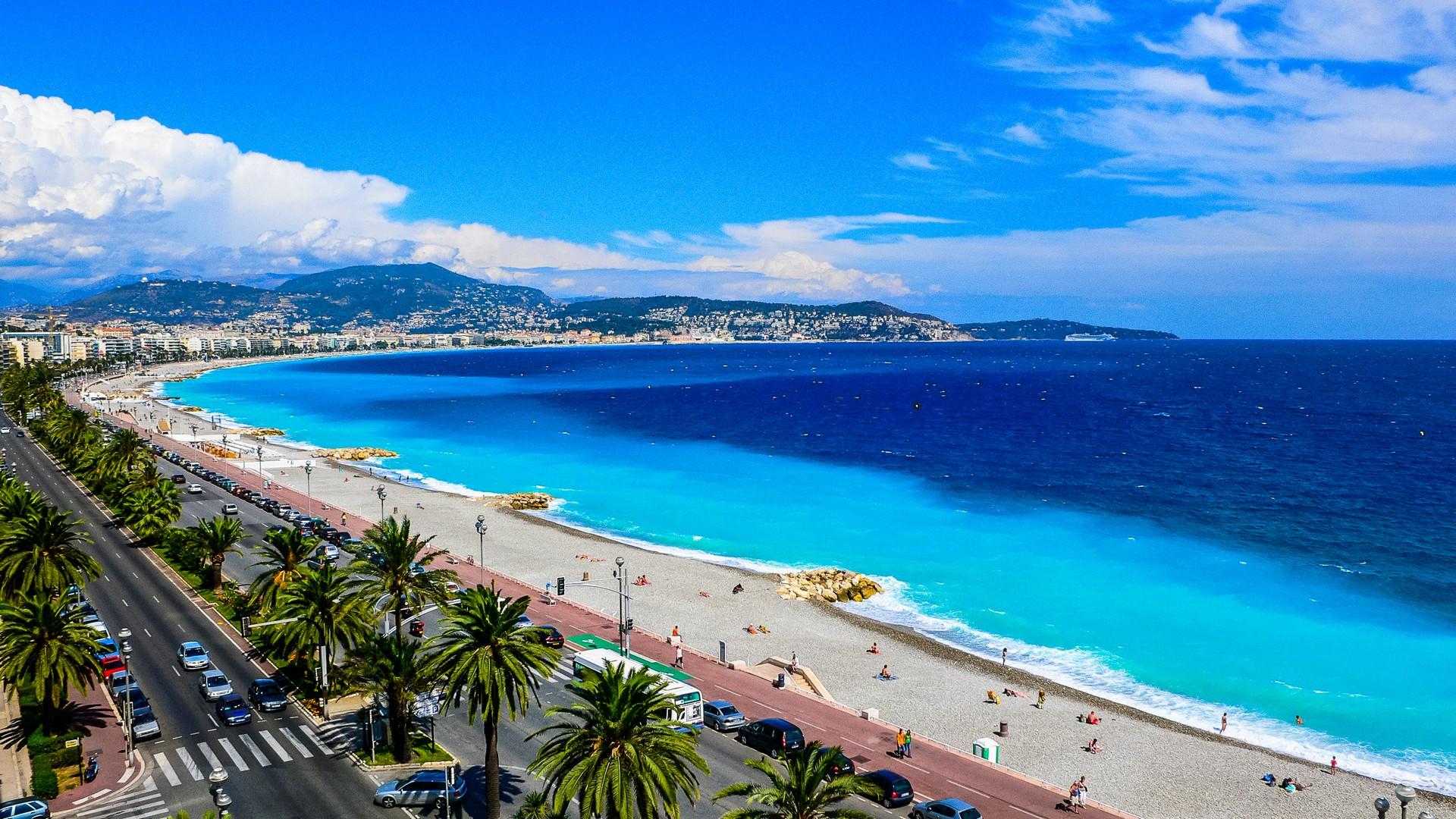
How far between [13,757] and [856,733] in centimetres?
3078

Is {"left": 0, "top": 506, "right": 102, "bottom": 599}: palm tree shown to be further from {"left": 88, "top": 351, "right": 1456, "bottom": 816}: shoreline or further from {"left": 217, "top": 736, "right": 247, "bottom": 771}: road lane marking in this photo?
{"left": 88, "top": 351, "right": 1456, "bottom": 816}: shoreline

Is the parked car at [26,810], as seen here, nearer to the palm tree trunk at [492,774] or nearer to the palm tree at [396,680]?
the palm tree at [396,680]

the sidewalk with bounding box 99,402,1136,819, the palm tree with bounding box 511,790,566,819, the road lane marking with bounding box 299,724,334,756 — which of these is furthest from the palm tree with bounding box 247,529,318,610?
the palm tree with bounding box 511,790,566,819

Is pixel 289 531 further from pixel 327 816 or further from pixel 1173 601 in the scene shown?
pixel 1173 601

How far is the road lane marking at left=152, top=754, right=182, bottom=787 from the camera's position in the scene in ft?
96.7

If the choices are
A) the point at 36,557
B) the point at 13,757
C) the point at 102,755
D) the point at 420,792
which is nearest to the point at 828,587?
the point at 420,792

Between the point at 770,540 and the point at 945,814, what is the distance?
4629 centimetres

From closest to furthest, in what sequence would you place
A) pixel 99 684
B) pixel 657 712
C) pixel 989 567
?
Result: pixel 657 712
pixel 99 684
pixel 989 567

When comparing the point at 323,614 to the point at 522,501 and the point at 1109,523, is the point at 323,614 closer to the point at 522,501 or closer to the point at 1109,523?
the point at 522,501

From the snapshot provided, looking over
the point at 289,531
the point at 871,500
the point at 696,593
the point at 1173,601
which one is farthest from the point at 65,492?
the point at 1173,601

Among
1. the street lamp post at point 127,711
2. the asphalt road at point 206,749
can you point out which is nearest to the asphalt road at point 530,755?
the asphalt road at point 206,749

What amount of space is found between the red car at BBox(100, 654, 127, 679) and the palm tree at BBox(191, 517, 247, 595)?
11950mm

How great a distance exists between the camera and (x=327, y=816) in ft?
89.9

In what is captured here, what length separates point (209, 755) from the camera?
31344 mm
